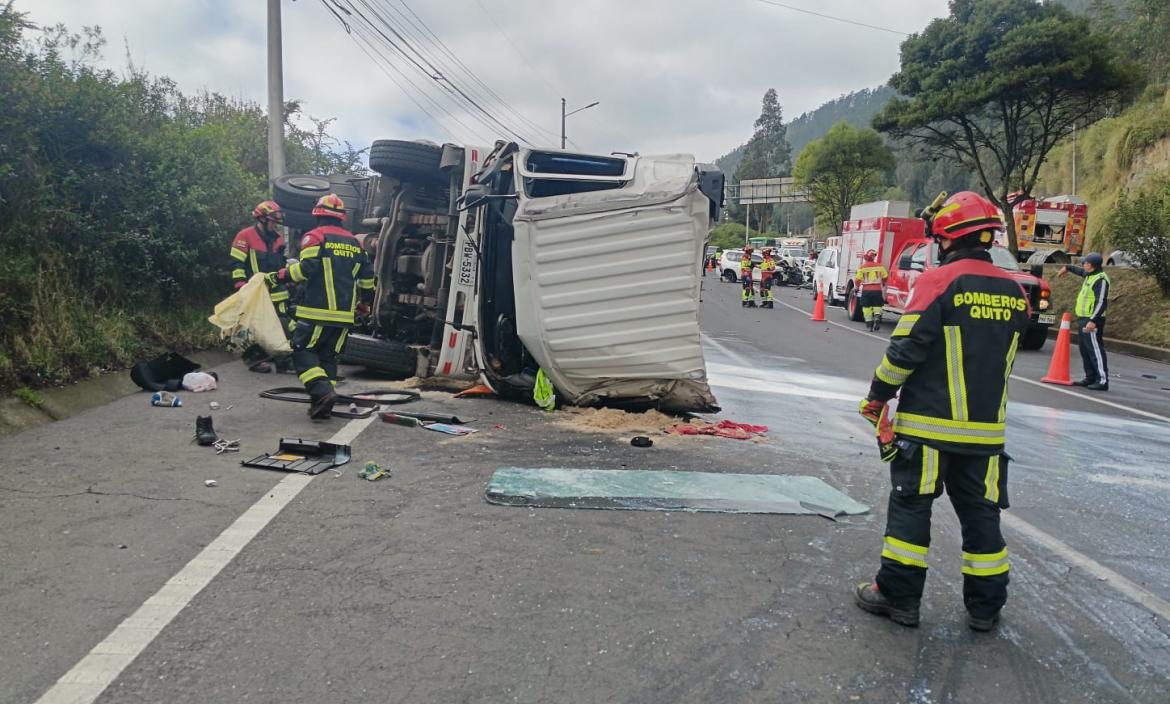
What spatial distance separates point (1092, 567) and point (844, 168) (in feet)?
166

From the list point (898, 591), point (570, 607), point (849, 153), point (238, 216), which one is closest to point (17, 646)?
point (570, 607)

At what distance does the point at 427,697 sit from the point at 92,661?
1.13 meters

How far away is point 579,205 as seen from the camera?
6.33 metres

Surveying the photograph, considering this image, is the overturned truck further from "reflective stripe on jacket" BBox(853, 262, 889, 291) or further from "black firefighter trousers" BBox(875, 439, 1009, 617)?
"reflective stripe on jacket" BBox(853, 262, 889, 291)

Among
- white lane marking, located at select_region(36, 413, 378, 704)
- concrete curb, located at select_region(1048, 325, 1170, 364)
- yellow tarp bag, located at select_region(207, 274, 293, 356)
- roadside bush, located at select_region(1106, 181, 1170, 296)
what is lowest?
concrete curb, located at select_region(1048, 325, 1170, 364)

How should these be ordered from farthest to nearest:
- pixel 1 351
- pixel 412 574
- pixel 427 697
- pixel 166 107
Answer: pixel 166 107 < pixel 1 351 < pixel 412 574 < pixel 427 697

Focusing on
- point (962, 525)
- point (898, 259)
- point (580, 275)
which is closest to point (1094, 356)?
point (898, 259)

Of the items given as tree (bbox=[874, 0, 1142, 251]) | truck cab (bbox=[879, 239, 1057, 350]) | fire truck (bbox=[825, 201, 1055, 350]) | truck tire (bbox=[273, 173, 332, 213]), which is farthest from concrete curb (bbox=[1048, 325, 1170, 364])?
truck tire (bbox=[273, 173, 332, 213])

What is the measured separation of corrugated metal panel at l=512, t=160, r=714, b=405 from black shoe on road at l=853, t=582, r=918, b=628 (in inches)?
129

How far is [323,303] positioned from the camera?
652 cm

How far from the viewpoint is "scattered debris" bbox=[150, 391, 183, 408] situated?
656 centimetres

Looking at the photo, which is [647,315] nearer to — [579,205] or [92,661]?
[579,205]

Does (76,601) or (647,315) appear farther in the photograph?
(647,315)

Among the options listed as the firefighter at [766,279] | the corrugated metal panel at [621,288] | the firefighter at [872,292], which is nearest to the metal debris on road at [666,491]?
the corrugated metal panel at [621,288]
